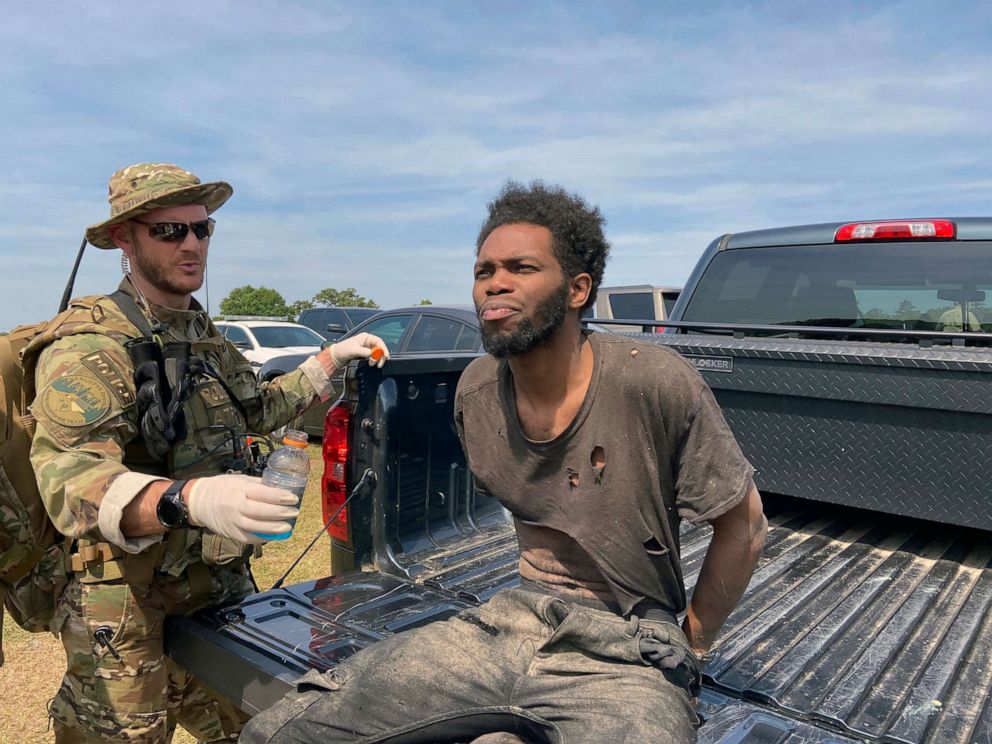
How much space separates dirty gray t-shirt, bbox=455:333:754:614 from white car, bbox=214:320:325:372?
463 inches

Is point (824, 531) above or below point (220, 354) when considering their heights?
below

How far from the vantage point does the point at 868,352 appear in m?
3.17

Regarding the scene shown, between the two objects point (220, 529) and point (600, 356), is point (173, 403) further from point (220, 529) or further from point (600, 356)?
point (600, 356)

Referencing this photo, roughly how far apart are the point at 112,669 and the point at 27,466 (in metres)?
0.70

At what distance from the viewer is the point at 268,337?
45.8 ft

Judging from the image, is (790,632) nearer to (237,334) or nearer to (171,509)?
(171,509)

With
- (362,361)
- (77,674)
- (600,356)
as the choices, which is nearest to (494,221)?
(600,356)

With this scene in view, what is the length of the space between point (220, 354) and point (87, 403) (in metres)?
0.70

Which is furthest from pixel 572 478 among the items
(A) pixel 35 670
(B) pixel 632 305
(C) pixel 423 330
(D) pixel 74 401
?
(B) pixel 632 305

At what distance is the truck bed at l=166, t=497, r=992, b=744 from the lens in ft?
6.73

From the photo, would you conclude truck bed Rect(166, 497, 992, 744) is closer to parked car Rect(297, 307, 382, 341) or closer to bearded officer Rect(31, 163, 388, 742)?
bearded officer Rect(31, 163, 388, 742)

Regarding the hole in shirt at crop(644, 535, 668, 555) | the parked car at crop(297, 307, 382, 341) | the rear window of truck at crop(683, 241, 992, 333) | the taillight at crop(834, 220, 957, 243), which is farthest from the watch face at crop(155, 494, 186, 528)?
the parked car at crop(297, 307, 382, 341)

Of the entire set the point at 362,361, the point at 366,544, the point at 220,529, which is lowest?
the point at 366,544

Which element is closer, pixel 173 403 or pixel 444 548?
pixel 173 403
